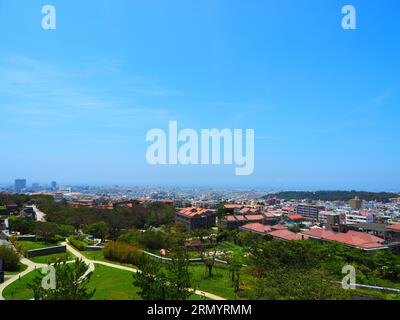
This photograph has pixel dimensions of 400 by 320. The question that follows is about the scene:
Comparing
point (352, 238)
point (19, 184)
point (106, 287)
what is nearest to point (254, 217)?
point (352, 238)

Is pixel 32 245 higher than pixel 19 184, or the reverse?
pixel 32 245

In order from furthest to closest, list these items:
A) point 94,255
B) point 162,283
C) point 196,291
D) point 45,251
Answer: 1. point 94,255
2. point 45,251
3. point 196,291
4. point 162,283

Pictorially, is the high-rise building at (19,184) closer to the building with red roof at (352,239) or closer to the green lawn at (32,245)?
the green lawn at (32,245)

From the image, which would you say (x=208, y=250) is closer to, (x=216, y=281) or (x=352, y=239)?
(x=216, y=281)

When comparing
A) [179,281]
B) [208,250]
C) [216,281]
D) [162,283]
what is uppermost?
[162,283]

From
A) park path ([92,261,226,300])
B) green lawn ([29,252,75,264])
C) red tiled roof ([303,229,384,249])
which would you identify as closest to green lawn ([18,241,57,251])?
green lawn ([29,252,75,264])

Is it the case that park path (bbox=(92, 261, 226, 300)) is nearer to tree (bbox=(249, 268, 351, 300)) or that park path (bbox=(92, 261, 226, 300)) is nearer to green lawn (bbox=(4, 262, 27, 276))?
tree (bbox=(249, 268, 351, 300))

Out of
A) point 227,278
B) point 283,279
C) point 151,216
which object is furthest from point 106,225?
point 283,279

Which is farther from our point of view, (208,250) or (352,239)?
(352,239)

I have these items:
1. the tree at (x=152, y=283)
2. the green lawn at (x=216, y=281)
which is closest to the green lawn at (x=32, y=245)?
the green lawn at (x=216, y=281)
